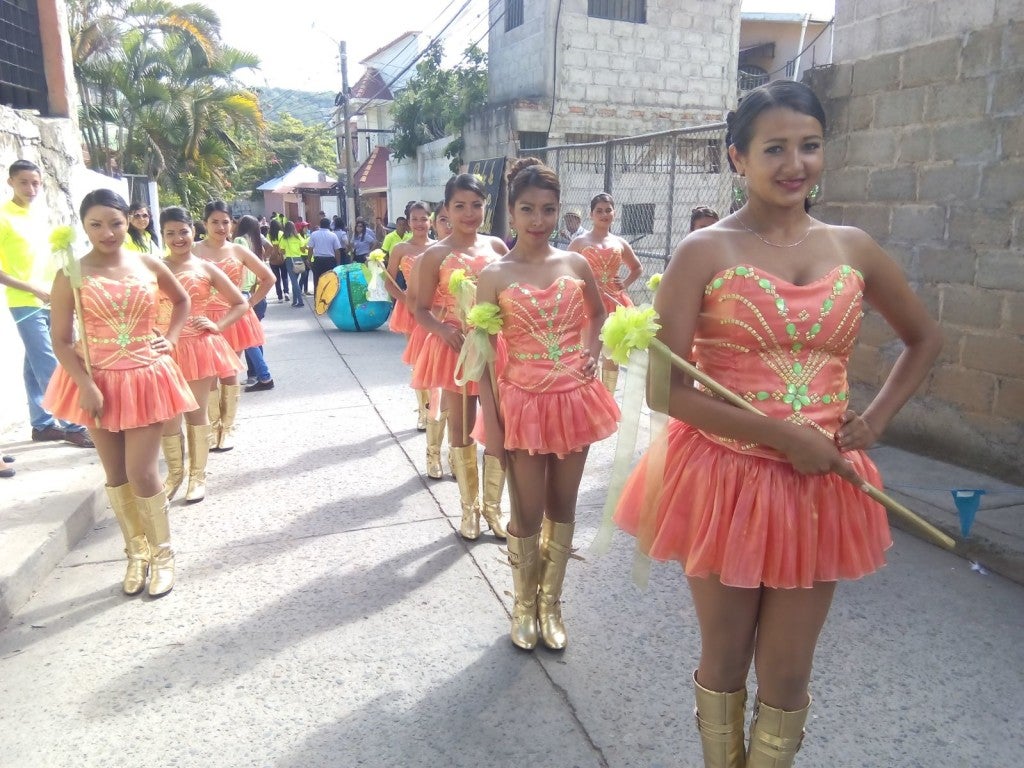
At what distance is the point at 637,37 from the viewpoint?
15.4 m

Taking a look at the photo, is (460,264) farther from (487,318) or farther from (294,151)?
(294,151)

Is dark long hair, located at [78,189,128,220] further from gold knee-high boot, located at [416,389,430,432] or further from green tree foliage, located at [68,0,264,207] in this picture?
green tree foliage, located at [68,0,264,207]

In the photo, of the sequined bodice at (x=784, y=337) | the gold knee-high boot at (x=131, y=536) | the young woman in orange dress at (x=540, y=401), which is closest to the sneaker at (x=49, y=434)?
the gold knee-high boot at (x=131, y=536)

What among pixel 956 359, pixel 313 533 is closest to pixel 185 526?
pixel 313 533

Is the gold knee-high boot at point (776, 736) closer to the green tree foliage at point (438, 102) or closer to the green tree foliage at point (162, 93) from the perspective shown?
the green tree foliage at point (438, 102)

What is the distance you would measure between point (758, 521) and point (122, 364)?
10.5 ft

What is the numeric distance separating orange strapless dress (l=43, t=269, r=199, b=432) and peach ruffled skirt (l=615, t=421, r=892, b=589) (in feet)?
9.04

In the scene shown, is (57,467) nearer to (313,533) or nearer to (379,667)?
(313,533)

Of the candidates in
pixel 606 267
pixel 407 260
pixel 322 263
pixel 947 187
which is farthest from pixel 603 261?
pixel 322 263

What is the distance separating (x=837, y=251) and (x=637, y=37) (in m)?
15.0

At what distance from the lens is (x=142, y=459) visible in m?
3.82

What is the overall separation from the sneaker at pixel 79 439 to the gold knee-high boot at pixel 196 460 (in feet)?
4.23

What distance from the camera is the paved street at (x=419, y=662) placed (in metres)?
2.71

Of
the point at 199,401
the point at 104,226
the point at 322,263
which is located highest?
the point at 104,226
